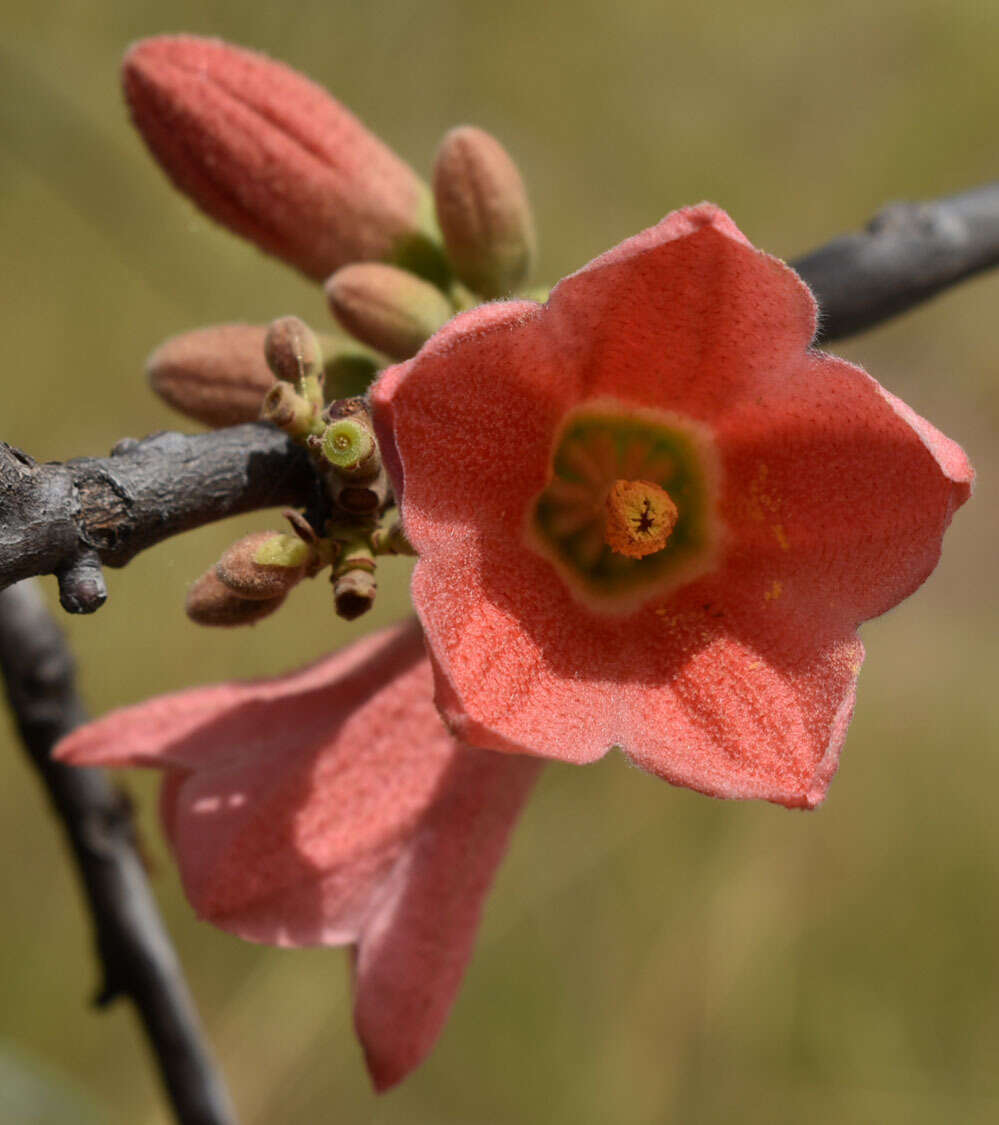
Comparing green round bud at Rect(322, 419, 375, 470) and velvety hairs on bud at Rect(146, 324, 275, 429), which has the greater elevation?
green round bud at Rect(322, 419, 375, 470)

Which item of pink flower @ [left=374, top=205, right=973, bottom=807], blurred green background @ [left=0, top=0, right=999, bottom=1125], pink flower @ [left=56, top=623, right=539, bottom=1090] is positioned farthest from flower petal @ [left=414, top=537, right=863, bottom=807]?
blurred green background @ [left=0, top=0, right=999, bottom=1125]

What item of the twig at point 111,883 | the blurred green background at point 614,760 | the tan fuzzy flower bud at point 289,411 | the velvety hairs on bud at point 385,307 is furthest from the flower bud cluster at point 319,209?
the blurred green background at point 614,760

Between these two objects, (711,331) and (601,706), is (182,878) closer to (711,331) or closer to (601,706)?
(601,706)

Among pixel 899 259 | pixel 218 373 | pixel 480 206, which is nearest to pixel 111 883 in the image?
pixel 218 373

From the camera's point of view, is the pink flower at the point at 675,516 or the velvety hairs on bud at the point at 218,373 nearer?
the pink flower at the point at 675,516

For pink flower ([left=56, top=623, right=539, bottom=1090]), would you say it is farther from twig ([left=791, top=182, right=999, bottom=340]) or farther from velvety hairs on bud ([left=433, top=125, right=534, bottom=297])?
twig ([left=791, top=182, right=999, bottom=340])

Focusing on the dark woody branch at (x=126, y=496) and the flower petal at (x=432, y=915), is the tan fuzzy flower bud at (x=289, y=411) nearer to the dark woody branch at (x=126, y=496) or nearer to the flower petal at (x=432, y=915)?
the dark woody branch at (x=126, y=496)
